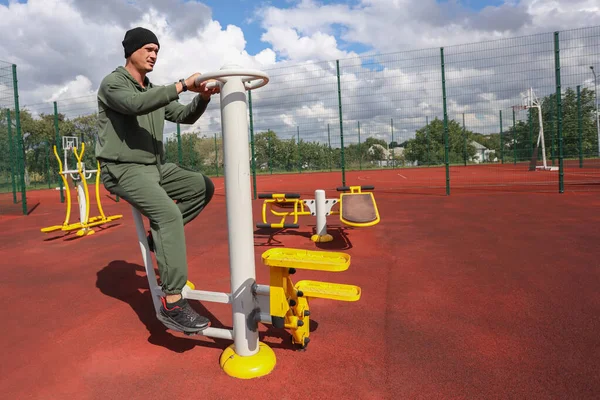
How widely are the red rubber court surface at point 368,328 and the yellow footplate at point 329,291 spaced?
1.17ft

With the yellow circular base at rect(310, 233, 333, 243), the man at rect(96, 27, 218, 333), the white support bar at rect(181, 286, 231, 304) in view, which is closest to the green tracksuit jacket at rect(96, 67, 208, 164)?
the man at rect(96, 27, 218, 333)

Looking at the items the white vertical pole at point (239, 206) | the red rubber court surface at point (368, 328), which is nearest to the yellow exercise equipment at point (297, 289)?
the white vertical pole at point (239, 206)

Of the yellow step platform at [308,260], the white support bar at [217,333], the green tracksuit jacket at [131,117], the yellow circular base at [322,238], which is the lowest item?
the white support bar at [217,333]

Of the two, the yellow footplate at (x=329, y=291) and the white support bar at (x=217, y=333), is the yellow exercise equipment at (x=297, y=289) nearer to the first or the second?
the yellow footplate at (x=329, y=291)

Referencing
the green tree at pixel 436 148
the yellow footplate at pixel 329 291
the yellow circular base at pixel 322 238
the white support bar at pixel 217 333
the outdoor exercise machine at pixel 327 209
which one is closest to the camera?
the yellow footplate at pixel 329 291

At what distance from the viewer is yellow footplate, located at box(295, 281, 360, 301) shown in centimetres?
196

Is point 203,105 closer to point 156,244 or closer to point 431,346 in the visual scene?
point 156,244

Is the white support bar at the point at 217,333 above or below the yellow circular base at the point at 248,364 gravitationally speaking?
above

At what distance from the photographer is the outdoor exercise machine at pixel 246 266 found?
190 cm

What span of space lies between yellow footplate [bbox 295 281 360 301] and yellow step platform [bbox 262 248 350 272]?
6.8 inches

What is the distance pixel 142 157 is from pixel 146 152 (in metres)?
0.04

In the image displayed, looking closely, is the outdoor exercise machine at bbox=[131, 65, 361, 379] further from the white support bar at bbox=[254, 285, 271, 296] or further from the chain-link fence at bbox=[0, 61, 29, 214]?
the chain-link fence at bbox=[0, 61, 29, 214]

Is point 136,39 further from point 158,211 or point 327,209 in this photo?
point 327,209

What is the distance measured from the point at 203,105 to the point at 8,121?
1116 cm
